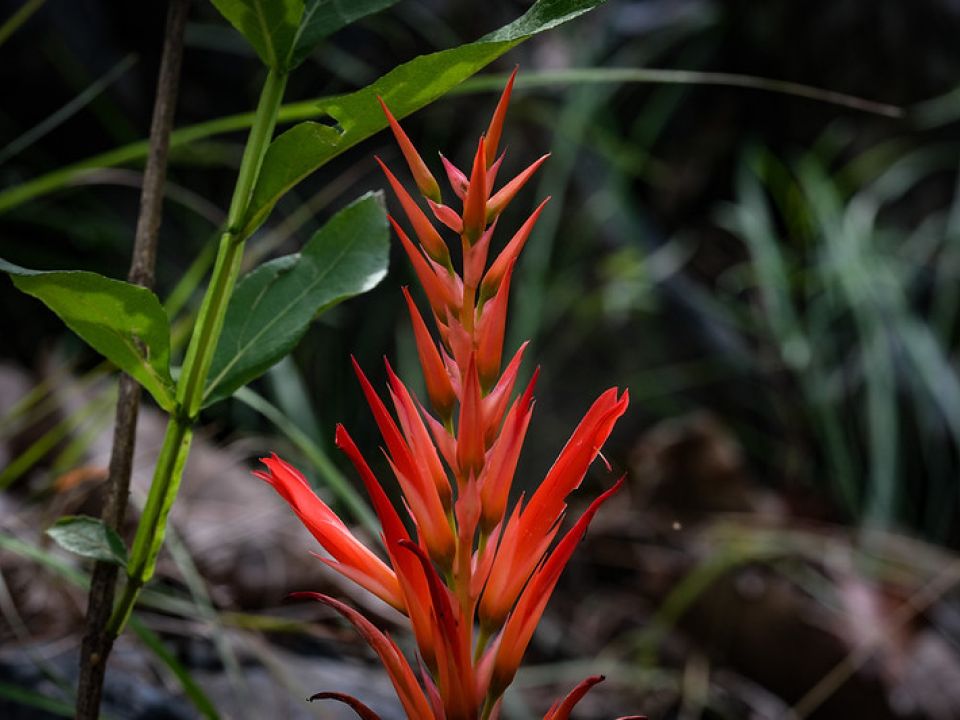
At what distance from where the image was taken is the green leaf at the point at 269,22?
36 cm

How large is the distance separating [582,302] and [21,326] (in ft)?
3.09

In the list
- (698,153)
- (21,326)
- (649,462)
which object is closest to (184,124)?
(21,326)

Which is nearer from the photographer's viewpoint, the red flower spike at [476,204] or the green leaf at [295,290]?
the red flower spike at [476,204]

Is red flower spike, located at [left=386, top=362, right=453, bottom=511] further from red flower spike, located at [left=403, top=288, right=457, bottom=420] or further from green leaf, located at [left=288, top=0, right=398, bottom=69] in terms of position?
green leaf, located at [left=288, top=0, right=398, bottom=69]

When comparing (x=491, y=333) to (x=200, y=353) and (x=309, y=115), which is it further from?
(x=309, y=115)

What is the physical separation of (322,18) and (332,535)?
20 centimetres

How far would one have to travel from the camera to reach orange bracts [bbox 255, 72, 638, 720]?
0.29 meters

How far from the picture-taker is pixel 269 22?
1.18 ft

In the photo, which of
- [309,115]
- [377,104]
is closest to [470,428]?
[377,104]

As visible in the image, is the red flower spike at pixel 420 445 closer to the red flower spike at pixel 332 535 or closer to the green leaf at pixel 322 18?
the red flower spike at pixel 332 535

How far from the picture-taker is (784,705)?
1.29 m

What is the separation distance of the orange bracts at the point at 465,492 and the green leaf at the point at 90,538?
0.12 metres

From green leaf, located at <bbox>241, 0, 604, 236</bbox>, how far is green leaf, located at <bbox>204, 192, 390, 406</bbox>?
0.17 ft

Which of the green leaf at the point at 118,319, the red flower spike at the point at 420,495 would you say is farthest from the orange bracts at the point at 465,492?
the green leaf at the point at 118,319
